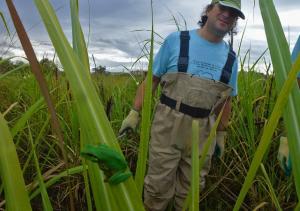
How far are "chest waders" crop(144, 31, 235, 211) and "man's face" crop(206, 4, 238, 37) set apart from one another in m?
0.14

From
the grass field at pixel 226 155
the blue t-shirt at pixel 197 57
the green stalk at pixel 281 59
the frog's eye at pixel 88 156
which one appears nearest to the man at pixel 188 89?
the blue t-shirt at pixel 197 57

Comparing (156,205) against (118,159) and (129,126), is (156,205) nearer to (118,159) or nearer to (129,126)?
(129,126)

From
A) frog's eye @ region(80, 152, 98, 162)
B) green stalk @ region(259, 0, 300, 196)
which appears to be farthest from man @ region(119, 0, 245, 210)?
frog's eye @ region(80, 152, 98, 162)

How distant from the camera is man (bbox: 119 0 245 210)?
209 cm

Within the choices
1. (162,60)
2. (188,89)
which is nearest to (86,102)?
(188,89)

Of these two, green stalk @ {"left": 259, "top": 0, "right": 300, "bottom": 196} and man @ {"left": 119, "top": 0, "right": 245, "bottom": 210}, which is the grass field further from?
green stalk @ {"left": 259, "top": 0, "right": 300, "bottom": 196}

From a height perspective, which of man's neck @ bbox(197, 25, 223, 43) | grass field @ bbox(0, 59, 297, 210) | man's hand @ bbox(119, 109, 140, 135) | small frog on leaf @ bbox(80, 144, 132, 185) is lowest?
grass field @ bbox(0, 59, 297, 210)

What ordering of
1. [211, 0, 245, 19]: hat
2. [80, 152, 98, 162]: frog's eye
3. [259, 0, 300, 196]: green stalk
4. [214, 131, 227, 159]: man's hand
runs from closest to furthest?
[80, 152, 98, 162]: frog's eye < [259, 0, 300, 196]: green stalk < [211, 0, 245, 19]: hat < [214, 131, 227, 159]: man's hand

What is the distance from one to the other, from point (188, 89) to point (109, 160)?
1702mm

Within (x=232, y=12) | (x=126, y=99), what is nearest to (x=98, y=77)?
(x=126, y=99)

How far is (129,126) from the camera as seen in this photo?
217 cm

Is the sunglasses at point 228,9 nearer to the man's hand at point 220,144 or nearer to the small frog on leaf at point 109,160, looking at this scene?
the man's hand at point 220,144

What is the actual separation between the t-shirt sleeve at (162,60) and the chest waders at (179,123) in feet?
0.15

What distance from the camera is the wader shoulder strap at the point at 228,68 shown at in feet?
7.00
